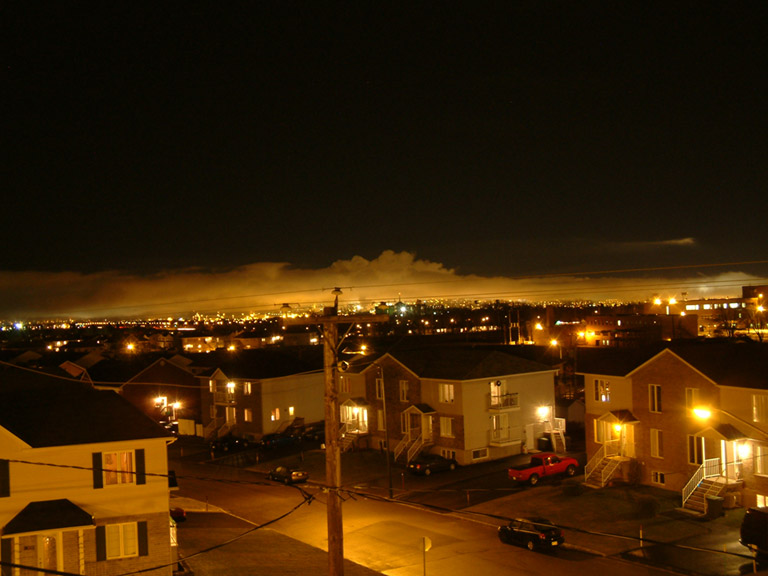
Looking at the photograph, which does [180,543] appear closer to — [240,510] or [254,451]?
[240,510]

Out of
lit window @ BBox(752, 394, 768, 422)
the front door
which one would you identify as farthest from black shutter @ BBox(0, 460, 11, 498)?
lit window @ BBox(752, 394, 768, 422)

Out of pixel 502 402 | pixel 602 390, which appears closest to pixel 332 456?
pixel 602 390

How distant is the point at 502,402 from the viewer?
4288 cm

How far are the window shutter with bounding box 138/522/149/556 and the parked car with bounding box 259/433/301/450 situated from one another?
2910 cm

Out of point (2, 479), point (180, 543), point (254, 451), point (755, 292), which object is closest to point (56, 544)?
point (2, 479)

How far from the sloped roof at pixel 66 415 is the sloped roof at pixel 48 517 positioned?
1767 mm

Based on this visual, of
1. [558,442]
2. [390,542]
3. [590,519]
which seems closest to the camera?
[390,542]

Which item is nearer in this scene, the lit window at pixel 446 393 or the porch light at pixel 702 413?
the porch light at pixel 702 413

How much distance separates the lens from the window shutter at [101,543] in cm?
1994

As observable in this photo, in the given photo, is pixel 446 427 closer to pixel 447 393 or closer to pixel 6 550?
pixel 447 393

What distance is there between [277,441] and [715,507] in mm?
31100

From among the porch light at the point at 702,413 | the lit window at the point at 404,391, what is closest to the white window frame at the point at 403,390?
the lit window at the point at 404,391

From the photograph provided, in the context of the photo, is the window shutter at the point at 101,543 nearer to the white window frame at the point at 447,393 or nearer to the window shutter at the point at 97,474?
the window shutter at the point at 97,474

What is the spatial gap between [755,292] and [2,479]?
16512 centimetres
